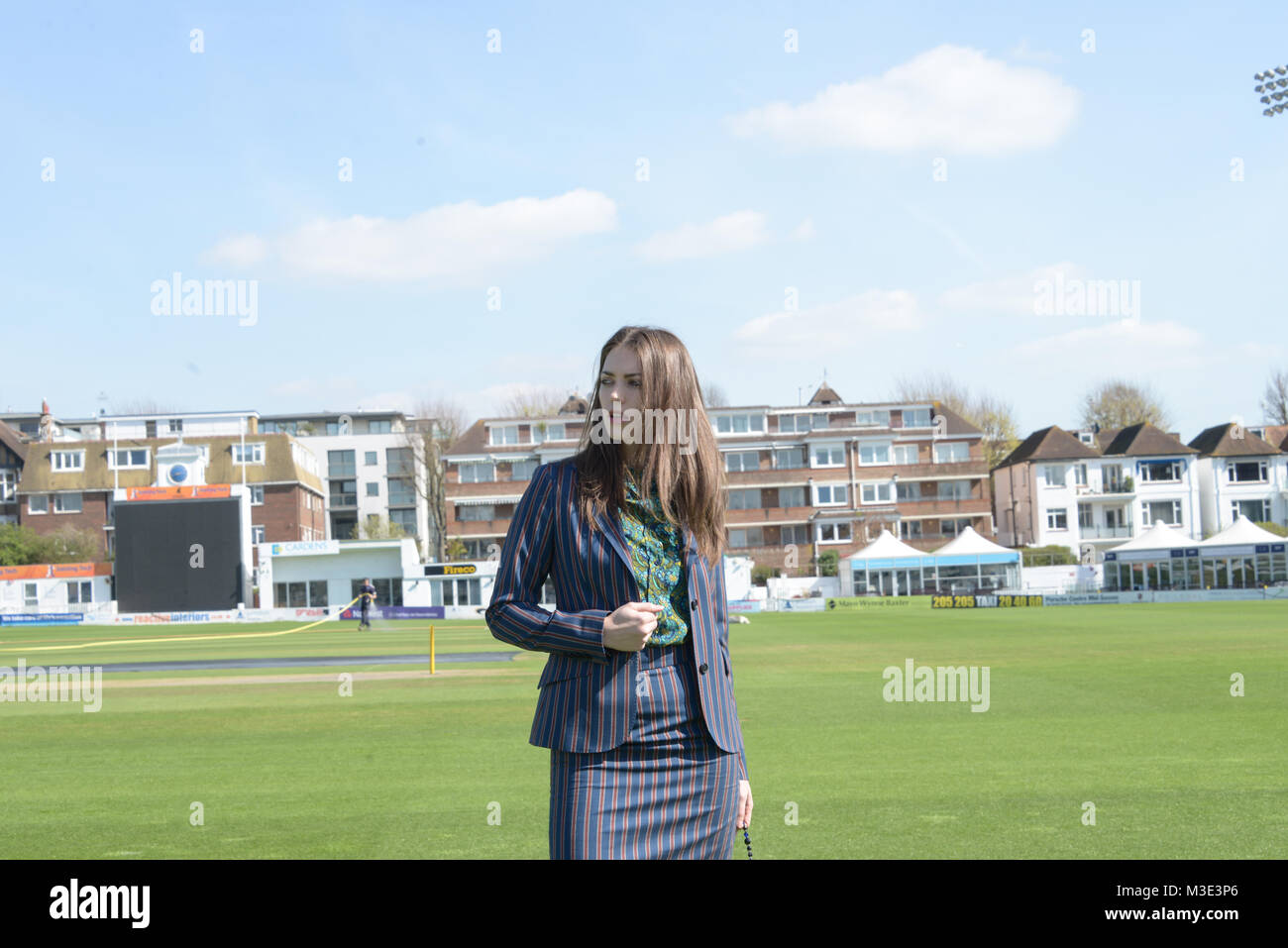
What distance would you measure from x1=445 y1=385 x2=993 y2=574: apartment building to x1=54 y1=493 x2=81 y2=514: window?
78.7 feet

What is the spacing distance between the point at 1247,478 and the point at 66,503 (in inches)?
3185

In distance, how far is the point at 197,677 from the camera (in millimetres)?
21562

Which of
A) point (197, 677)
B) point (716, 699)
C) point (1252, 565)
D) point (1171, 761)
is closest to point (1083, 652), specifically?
point (1171, 761)

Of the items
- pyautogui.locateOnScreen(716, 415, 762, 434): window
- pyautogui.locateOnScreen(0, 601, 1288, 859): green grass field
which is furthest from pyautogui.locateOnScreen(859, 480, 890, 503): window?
pyautogui.locateOnScreen(0, 601, 1288, 859): green grass field

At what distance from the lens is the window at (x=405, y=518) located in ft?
328

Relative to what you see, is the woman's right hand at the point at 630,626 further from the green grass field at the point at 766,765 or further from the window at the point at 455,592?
the window at the point at 455,592

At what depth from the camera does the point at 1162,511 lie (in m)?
79.1

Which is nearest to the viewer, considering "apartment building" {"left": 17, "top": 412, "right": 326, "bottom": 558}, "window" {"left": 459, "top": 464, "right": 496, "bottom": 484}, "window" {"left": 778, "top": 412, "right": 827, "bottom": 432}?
"apartment building" {"left": 17, "top": 412, "right": 326, "bottom": 558}

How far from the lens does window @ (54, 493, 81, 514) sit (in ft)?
242

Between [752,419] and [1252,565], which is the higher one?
[752,419]

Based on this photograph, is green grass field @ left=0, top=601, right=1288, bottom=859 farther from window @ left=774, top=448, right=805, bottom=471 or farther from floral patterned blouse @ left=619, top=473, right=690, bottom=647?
window @ left=774, top=448, right=805, bottom=471

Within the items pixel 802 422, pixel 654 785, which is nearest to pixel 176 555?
pixel 802 422
